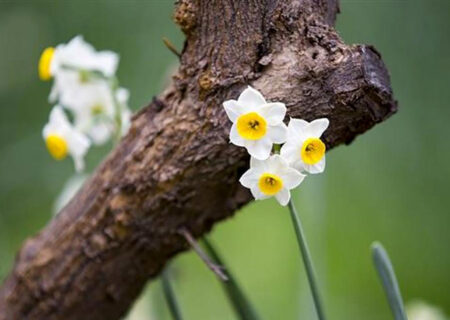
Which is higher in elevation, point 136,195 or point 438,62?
point 438,62

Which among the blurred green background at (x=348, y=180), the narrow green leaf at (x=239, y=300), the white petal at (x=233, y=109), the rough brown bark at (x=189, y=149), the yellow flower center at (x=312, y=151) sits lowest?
the narrow green leaf at (x=239, y=300)

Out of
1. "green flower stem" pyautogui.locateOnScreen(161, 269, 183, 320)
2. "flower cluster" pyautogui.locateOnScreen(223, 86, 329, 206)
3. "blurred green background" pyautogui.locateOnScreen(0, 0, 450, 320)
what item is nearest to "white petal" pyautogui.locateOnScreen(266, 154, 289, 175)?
"flower cluster" pyautogui.locateOnScreen(223, 86, 329, 206)

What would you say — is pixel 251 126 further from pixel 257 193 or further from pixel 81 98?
pixel 81 98

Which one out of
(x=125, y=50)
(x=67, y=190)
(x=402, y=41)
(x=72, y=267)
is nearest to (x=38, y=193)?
(x=125, y=50)

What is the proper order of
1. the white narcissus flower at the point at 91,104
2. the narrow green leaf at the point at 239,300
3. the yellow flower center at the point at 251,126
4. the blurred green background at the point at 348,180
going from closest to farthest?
the yellow flower center at the point at 251,126, the narrow green leaf at the point at 239,300, the white narcissus flower at the point at 91,104, the blurred green background at the point at 348,180

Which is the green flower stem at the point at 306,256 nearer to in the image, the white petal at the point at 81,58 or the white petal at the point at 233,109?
the white petal at the point at 233,109

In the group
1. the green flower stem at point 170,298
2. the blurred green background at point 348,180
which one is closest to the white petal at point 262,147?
the green flower stem at point 170,298

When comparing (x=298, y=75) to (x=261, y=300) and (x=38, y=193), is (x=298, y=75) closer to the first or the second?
(x=261, y=300)
